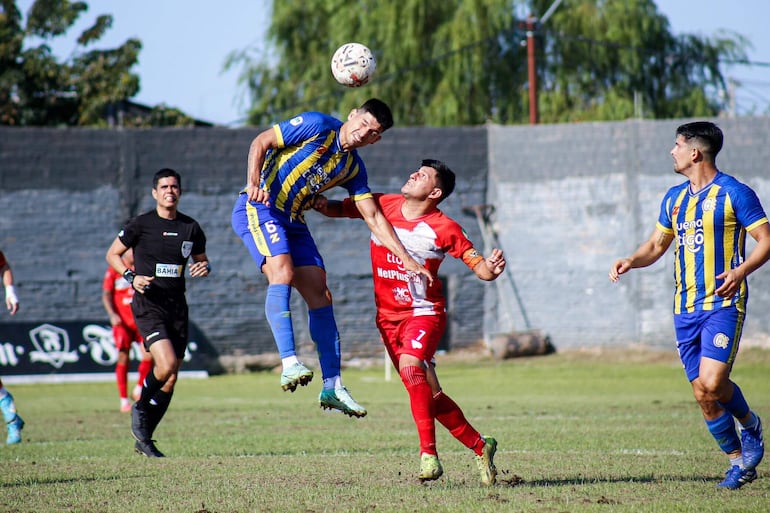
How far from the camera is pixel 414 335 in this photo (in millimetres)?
7320

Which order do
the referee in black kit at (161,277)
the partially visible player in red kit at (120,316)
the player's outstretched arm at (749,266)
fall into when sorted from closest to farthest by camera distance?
the player's outstretched arm at (749,266) < the referee in black kit at (161,277) < the partially visible player in red kit at (120,316)

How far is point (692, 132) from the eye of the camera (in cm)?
721

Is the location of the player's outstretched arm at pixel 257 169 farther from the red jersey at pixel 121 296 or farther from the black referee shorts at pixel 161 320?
the red jersey at pixel 121 296

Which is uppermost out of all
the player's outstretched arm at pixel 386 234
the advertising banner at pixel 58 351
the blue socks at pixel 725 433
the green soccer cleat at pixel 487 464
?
the player's outstretched arm at pixel 386 234

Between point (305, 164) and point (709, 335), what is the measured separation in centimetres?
316

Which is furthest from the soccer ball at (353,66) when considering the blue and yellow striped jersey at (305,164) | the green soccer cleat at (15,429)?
the green soccer cleat at (15,429)

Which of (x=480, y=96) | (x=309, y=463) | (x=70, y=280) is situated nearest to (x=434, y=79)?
(x=480, y=96)

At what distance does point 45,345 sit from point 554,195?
11616 mm

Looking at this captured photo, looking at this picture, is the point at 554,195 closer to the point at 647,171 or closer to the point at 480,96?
the point at 647,171

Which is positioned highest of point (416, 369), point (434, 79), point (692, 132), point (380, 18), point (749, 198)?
point (380, 18)

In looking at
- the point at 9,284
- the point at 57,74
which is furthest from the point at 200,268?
the point at 57,74

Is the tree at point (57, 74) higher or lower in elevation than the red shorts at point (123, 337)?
higher

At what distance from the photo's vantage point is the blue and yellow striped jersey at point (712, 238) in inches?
274

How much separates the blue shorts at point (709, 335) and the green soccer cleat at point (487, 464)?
1416mm
